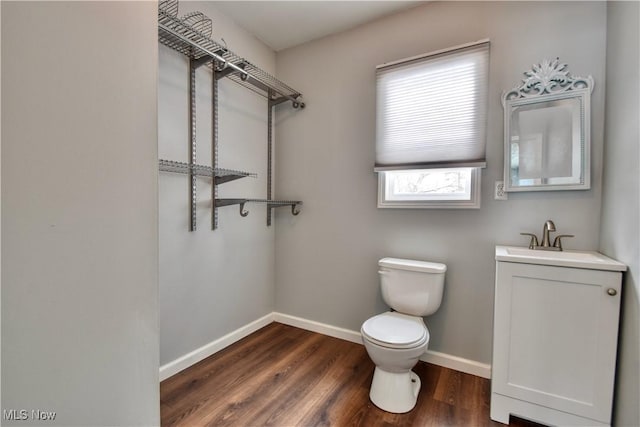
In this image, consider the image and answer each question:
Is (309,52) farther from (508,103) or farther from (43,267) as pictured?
(43,267)

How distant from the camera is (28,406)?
54 cm

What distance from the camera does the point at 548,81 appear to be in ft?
5.25

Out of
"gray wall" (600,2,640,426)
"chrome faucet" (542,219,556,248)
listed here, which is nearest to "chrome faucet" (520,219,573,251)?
"chrome faucet" (542,219,556,248)

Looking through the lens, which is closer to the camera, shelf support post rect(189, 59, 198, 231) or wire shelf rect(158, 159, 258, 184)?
wire shelf rect(158, 159, 258, 184)

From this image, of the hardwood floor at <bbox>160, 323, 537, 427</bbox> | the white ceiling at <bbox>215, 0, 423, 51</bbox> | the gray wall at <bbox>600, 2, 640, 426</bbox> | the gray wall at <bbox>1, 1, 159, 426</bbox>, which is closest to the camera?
the gray wall at <bbox>1, 1, 159, 426</bbox>

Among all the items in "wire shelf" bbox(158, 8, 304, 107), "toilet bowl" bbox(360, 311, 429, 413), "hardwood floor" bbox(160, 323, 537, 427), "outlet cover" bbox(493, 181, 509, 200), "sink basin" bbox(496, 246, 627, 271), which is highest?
"wire shelf" bbox(158, 8, 304, 107)

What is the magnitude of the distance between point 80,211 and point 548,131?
2.17 m

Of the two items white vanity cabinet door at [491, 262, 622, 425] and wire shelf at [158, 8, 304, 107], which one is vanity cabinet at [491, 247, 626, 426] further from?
wire shelf at [158, 8, 304, 107]

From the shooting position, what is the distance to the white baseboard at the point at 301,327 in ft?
5.89

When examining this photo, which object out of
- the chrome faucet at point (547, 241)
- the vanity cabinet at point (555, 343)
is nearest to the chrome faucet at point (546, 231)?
the chrome faucet at point (547, 241)

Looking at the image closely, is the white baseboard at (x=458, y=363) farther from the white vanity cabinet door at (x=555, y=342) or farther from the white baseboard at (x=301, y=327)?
the white vanity cabinet door at (x=555, y=342)

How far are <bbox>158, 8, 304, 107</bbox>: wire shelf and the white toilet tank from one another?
62.7 inches

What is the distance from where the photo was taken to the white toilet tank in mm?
1771

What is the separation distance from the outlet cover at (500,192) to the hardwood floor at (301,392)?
1.18 meters
